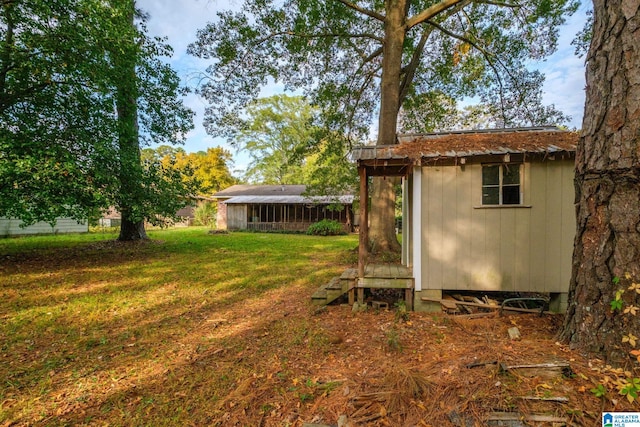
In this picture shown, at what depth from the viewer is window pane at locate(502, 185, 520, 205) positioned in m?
4.64

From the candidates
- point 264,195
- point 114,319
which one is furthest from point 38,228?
point 114,319

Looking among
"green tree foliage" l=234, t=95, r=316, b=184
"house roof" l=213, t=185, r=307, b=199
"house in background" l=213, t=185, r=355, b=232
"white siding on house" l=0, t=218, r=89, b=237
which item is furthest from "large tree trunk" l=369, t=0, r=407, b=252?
"green tree foliage" l=234, t=95, r=316, b=184

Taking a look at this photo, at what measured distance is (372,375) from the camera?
284 cm

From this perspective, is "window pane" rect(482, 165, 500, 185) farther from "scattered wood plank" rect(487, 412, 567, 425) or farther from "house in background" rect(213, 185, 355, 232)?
"house in background" rect(213, 185, 355, 232)

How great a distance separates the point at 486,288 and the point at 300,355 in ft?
10.6

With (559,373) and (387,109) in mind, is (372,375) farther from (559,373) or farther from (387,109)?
(387,109)

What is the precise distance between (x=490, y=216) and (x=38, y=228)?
24.0 metres

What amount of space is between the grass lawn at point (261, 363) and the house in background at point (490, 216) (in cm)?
62

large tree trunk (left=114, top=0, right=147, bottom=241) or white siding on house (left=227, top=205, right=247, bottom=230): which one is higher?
large tree trunk (left=114, top=0, right=147, bottom=241)

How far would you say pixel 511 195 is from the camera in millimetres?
4641

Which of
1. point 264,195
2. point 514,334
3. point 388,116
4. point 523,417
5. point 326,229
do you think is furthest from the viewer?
point 264,195

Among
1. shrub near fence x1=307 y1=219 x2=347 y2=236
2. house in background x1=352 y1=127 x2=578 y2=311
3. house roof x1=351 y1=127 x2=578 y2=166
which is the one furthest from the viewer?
shrub near fence x1=307 y1=219 x2=347 y2=236

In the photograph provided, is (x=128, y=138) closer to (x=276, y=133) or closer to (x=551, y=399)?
(x=551, y=399)

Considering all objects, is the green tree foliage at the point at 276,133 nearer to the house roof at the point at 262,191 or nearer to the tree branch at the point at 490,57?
the house roof at the point at 262,191
